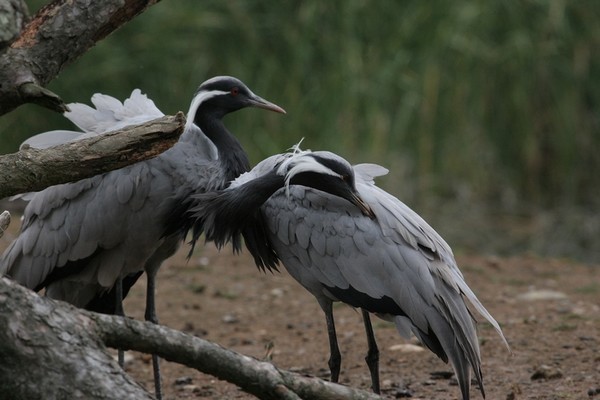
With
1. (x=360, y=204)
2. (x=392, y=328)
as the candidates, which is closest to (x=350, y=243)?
(x=360, y=204)

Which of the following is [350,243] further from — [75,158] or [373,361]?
[75,158]

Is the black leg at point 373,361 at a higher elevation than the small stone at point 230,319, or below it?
below

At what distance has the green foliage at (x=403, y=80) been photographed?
9.52 meters

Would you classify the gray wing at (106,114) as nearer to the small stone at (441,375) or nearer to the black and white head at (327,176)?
the black and white head at (327,176)

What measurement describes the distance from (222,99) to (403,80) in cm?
392

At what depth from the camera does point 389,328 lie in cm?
671

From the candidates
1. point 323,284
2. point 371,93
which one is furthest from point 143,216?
point 371,93

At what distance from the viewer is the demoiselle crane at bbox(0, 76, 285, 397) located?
538 centimetres

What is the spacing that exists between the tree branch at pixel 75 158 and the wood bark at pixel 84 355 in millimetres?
588

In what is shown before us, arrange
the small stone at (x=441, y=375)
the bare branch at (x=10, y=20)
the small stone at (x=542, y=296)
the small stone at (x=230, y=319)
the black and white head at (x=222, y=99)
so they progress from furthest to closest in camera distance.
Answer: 1. the small stone at (x=542, y=296)
2. the small stone at (x=230, y=319)
3. the black and white head at (x=222, y=99)
4. the small stone at (x=441, y=375)
5. the bare branch at (x=10, y=20)

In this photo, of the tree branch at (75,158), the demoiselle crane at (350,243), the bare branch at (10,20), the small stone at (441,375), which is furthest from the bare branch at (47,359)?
the small stone at (441,375)

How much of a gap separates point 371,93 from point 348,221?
442cm

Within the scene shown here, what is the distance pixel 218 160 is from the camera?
561cm

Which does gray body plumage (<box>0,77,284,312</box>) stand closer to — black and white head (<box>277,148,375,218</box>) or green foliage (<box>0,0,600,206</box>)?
black and white head (<box>277,148,375,218</box>)
